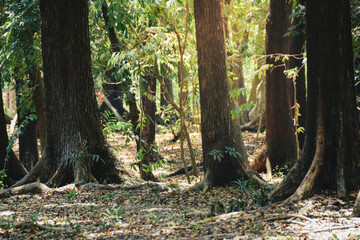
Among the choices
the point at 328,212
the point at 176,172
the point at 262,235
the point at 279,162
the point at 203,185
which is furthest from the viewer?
the point at 176,172

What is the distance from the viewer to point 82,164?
8.34 m

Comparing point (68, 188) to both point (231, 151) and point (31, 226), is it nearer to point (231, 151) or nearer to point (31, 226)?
point (31, 226)

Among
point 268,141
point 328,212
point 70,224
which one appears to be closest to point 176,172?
point 268,141

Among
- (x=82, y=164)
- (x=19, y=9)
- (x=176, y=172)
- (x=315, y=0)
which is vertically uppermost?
(x=19, y=9)

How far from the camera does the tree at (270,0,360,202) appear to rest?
526 centimetres

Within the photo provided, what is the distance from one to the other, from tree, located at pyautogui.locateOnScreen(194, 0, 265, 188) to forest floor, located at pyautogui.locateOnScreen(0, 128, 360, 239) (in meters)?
0.29

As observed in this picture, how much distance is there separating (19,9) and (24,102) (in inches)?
109

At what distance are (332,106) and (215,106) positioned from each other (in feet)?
8.88

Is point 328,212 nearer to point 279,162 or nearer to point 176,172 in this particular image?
point 279,162

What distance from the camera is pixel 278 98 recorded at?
11164mm

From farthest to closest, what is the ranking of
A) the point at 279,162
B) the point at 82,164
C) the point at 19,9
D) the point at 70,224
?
the point at 279,162
the point at 19,9
the point at 82,164
the point at 70,224

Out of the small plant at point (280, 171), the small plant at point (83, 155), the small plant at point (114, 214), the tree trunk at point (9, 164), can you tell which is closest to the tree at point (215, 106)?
the small plant at point (114, 214)

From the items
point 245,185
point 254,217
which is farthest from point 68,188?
point 254,217

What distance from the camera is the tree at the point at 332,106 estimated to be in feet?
17.3
